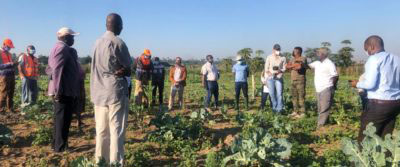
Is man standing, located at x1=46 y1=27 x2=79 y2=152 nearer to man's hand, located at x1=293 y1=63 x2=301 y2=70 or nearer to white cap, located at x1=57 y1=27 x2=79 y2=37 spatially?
white cap, located at x1=57 y1=27 x2=79 y2=37

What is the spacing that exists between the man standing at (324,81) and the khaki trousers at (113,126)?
4766 mm

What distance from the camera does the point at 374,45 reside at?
177 inches

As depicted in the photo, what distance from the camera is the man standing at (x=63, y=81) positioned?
16.7 ft

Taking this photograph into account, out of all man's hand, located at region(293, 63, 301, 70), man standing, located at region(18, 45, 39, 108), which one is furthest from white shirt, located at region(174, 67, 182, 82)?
man standing, located at region(18, 45, 39, 108)

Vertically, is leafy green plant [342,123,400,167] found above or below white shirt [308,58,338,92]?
below

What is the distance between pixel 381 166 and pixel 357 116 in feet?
18.4

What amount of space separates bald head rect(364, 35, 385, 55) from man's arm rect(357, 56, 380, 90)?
5.3 inches

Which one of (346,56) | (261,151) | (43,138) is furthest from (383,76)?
(346,56)

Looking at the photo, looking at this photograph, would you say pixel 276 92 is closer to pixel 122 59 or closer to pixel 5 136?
pixel 122 59

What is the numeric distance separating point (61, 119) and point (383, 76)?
4630mm

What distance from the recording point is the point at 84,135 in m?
6.65

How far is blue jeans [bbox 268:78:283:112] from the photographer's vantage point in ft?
29.0

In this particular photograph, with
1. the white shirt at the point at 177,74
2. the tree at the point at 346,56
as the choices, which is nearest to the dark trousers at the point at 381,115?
the white shirt at the point at 177,74

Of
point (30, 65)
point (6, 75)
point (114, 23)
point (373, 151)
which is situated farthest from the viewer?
point (6, 75)
